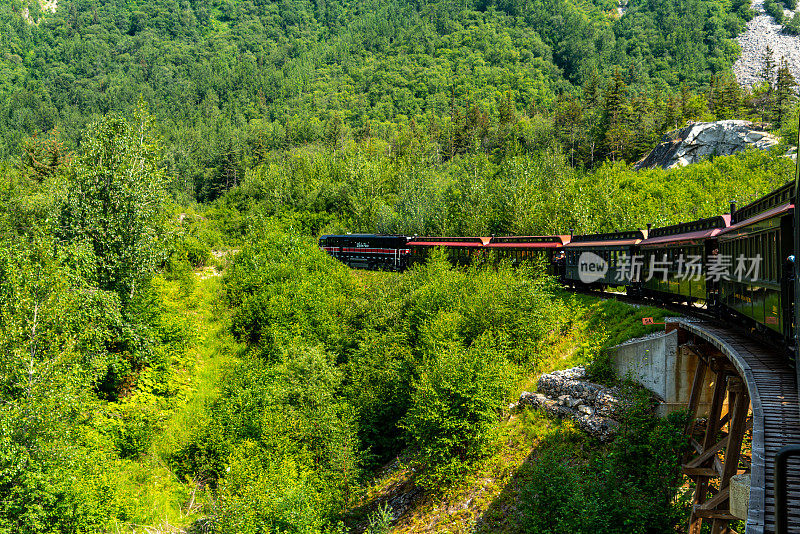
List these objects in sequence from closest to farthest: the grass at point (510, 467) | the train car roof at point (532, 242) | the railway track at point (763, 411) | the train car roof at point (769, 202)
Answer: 1. the railway track at point (763, 411)
2. the train car roof at point (769, 202)
3. the grass at point (510, 467)
4. the train car roof at point (532, 242)

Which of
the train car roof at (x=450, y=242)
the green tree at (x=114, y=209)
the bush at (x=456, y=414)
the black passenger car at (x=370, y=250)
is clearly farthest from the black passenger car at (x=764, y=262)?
the black passenger car at (x=370, y=250)

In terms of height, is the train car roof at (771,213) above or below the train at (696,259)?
above

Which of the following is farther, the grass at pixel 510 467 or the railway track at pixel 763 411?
the grass at pixel 510 467

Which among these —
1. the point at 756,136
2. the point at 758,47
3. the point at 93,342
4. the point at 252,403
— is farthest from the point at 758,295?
the point at 758,47

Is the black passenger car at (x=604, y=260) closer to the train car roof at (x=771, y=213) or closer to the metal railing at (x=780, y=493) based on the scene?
the train car roof at (x=771, y=213)

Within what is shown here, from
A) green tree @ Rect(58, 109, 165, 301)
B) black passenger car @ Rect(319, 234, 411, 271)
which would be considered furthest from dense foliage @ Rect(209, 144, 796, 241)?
green tree @ Rect(58, 109, 165, 301)

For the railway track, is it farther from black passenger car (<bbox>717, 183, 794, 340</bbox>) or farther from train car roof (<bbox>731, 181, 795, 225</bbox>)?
train car roof (<bbox>731, 181, 795, 225</bbox>)
